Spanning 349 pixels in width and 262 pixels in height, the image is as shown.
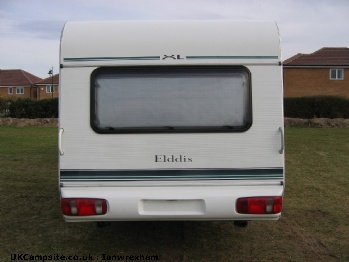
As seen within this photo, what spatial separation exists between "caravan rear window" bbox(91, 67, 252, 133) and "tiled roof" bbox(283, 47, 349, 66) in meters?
32.2

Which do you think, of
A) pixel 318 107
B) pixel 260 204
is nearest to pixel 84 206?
pixel 260 204

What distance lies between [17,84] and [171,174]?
60.6 metres

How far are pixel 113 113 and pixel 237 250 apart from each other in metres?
2.24

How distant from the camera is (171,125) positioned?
4.59 m

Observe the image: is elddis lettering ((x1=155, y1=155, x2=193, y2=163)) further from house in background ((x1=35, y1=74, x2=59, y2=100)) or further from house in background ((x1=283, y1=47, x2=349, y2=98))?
house in background ((x1=35, y1=74, x2=59, y2=100))

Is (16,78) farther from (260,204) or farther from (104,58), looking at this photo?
(260,204)

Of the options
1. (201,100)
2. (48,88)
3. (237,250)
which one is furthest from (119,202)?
(48,88)

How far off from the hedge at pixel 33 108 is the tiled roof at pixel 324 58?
1759cm

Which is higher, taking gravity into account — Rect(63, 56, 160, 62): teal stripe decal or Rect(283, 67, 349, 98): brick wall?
Rect(283, 67, 349, 98): brick wall

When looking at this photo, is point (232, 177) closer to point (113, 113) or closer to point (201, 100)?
point (201, 100)

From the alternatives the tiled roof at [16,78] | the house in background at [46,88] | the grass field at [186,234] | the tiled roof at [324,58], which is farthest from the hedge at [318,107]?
the tiled roof at [16,78]

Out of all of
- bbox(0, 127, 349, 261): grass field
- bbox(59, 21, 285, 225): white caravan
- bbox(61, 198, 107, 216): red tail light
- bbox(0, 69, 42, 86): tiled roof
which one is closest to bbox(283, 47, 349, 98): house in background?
bbox(0, 127, 349, 261): grass field

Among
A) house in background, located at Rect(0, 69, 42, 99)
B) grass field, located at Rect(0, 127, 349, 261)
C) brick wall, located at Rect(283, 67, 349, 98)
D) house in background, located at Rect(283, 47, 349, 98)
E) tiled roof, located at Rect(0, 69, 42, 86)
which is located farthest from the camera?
tiled roof, located at Rect(0, 69, 42, 86)

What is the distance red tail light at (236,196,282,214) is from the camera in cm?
446
